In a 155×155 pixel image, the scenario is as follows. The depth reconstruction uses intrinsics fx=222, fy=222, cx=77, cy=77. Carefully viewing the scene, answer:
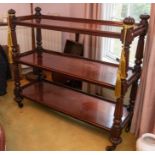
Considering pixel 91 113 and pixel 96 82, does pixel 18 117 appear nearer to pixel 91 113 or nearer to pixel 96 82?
pixel 91 113

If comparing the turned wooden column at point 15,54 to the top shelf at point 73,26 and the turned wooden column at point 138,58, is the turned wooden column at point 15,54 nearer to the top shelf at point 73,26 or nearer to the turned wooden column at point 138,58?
the top shelf at point 73,26

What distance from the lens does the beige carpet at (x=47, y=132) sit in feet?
6.18

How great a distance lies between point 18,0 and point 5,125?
60.9 inches

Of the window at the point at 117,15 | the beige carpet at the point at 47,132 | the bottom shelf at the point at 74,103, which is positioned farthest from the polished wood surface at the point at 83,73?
the window at the point at 117,15

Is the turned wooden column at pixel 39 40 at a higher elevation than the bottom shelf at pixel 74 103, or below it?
higher

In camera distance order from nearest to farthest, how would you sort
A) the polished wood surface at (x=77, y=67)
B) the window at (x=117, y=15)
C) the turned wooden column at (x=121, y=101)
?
the turned wooden column at (x=121, y=101)
the polished wood surface at (x=77, y=67)
the window at (x=117, y=15)

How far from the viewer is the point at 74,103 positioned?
217 centimetres

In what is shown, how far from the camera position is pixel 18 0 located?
9.04ft

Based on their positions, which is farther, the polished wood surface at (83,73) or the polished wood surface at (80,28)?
the polished wood surface at (83,73)

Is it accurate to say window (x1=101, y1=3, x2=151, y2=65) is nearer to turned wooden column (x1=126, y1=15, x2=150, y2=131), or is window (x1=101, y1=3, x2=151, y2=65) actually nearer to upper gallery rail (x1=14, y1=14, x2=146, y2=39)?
upper gallery rail (x1=14, y1=14, x2=146, y2=39)

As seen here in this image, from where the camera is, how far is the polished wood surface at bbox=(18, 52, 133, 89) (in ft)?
5.90

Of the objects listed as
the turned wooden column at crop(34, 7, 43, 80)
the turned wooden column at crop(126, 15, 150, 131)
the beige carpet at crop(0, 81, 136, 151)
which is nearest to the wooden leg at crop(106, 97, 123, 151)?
the beige carpet at crop(0, 81, 136, 151)

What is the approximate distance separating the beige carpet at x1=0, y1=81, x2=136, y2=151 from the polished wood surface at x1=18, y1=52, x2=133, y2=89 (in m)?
0.55

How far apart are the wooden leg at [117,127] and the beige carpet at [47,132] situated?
0.42ft
